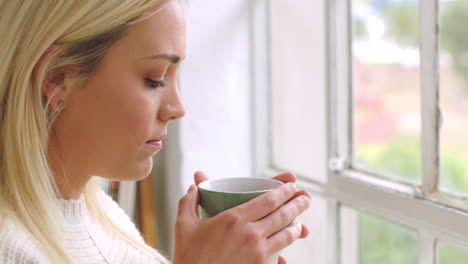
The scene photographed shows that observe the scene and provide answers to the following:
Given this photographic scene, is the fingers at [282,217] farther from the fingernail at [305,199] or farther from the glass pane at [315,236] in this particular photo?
the glass pane at [315,236]

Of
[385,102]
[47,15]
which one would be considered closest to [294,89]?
[47,15]

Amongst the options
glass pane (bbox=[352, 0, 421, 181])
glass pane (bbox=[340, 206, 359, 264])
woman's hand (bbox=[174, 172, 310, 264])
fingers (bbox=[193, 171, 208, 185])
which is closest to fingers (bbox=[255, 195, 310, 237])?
woman's hand (bbox=[174, 172, 310, 264])

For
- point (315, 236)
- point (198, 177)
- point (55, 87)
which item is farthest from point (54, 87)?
point (315, 236)

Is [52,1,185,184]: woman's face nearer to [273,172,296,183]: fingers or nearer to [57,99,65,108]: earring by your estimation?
[57,99,65,108]: earring

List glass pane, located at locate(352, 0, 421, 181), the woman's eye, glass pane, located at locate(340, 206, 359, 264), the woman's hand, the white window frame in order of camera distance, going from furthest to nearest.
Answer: glass pane, located at locate(352, 0, 421, 181), glass pane, located at locate(340, 206, 359, 264), the white window frame, the woman's eye, the woman's hand

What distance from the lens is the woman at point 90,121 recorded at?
0.71m

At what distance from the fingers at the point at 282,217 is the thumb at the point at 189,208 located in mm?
84

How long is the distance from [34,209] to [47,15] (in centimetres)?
25

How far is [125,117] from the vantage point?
79 centimetres

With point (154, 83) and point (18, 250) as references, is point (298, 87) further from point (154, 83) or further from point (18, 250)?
point (18, 250)

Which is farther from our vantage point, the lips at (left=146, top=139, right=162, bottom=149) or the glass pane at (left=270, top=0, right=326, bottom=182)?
the glass pane at (left=270, top=0, right=326, bottom=182)

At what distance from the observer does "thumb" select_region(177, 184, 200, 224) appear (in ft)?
2.41

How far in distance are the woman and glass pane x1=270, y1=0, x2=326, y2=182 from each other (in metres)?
0.54

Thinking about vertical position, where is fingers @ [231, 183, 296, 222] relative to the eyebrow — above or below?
below
